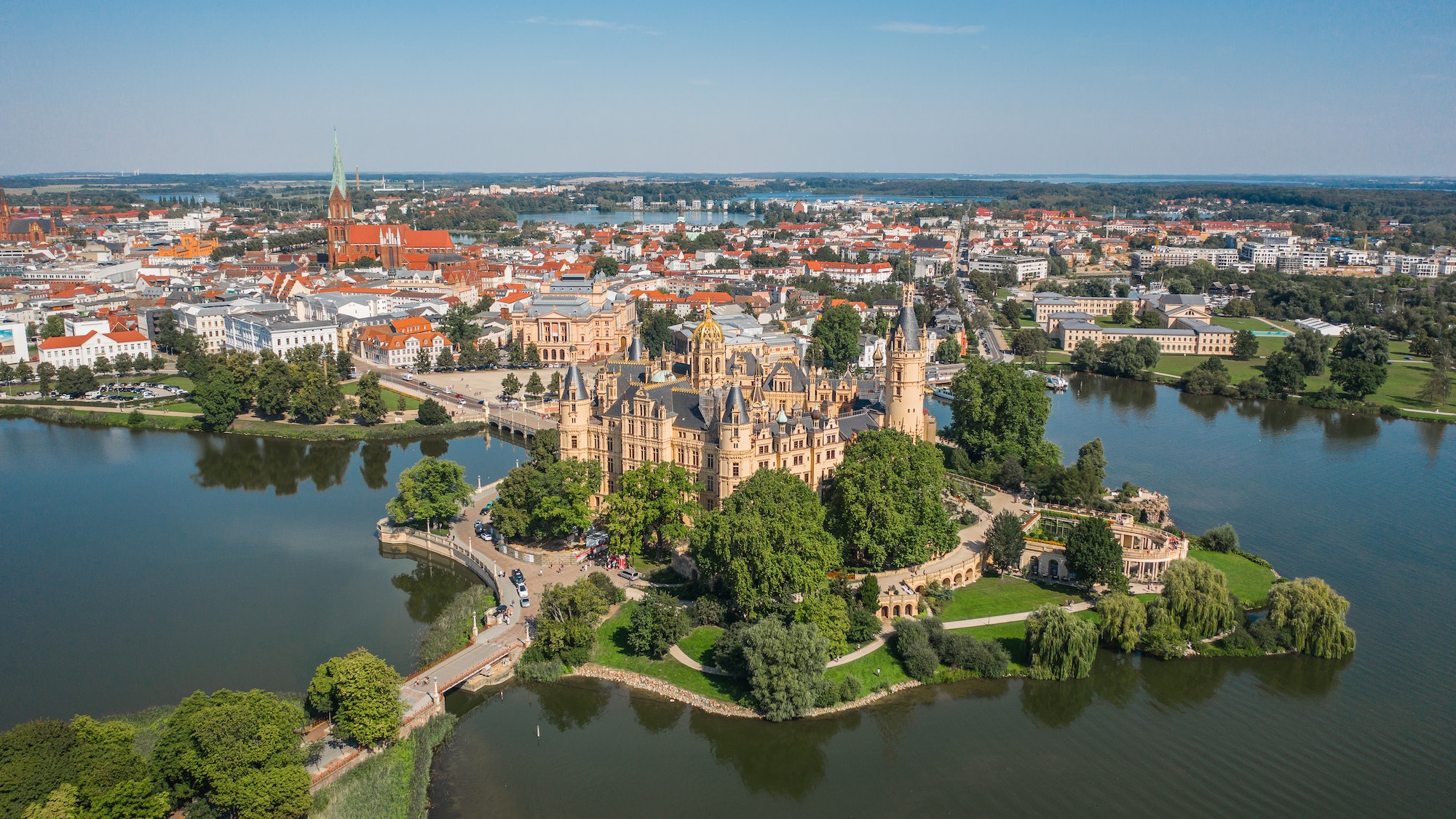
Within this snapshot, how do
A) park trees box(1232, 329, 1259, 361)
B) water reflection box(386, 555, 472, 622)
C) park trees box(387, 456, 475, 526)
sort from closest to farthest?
water reflection box(386, 555, 472, 622), park trees box(387, 456, 475, 526), park trees box(1232, 329, 1259, 361)

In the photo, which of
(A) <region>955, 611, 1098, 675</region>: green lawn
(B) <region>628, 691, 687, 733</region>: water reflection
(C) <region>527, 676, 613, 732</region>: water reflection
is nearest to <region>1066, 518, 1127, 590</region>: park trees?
(A) <region>955, 611, 1098, 675</region>: green lawn

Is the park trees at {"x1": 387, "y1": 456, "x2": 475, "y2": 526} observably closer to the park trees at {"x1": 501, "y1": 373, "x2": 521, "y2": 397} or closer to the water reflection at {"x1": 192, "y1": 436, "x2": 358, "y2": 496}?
the water reflection at {"x1": 192, "y1": 436, "x2": 358, "y2": 496}

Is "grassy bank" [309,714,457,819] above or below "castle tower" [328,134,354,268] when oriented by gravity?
below

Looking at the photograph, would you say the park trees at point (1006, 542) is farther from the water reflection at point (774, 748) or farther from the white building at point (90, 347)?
the white building at point (90, 347)

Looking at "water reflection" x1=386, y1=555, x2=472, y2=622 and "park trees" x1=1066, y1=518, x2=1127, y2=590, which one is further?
"water reflection" x1=386, y1=555, x2=472, y2=622

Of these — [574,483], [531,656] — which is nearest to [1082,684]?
[531,656]

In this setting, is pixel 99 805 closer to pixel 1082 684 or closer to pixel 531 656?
pixel 531 656
